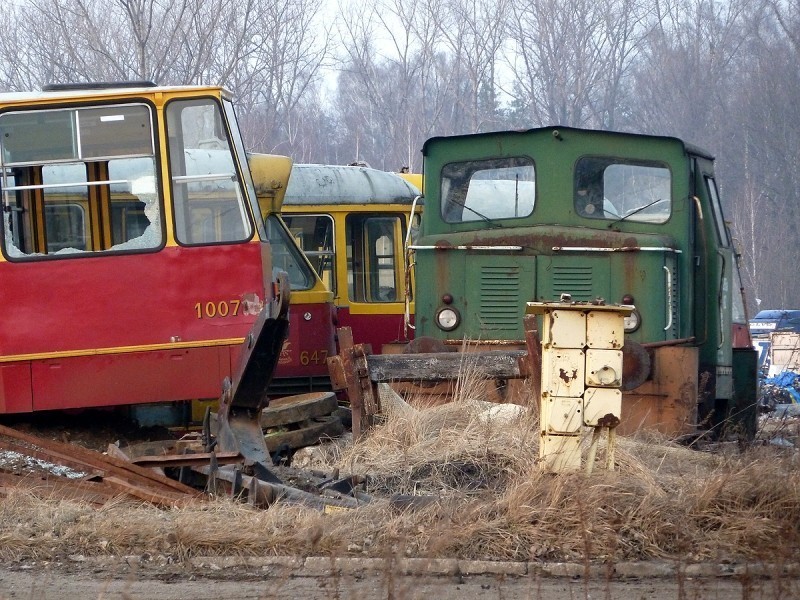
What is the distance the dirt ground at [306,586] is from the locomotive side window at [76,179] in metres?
3.90

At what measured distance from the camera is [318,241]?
40.5 ft

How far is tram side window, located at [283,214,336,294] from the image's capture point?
12289 millimetres

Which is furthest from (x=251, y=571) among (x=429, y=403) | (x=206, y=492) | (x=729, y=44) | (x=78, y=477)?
(x=729, y=44)

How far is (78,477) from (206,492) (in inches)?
36.6

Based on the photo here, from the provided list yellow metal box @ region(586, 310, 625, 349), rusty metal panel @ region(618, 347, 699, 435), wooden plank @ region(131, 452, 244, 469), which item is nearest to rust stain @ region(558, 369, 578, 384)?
yellow metal box @ region(586, 310, 625, 349)

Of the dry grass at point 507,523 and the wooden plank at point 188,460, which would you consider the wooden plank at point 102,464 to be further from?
the dry grass at point 507,523

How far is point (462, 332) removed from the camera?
8.87 meters

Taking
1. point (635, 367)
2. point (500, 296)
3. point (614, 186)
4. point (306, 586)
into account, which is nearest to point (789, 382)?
point (614, 186)

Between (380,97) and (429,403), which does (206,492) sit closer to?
(429,403)

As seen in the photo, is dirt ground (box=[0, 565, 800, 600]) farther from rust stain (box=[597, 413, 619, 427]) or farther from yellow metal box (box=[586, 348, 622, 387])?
yellow metal box (box=[586, 348, 622, 387])

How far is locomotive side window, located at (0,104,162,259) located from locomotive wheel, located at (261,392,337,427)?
161 cm

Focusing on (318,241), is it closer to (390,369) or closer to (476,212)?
(476,212)

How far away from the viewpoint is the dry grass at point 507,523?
4.91 metres

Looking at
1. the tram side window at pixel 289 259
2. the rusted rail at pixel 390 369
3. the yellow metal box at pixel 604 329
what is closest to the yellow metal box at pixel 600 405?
the yellow metal box at pixel 604 329
